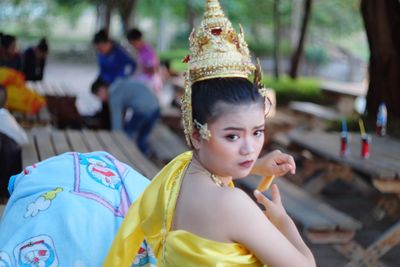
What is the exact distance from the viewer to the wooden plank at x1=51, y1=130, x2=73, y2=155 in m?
4.18

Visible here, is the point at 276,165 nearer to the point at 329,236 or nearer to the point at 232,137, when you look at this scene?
the point at 232,137

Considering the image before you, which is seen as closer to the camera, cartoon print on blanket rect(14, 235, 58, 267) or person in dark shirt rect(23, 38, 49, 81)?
cartoon print on blanket rect(14, 235, 58, 267)

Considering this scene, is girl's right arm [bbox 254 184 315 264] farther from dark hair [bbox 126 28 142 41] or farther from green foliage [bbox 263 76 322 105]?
green foliage [bbox 263 76 322 105]

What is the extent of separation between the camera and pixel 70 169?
2.66 meters

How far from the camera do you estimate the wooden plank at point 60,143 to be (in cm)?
418

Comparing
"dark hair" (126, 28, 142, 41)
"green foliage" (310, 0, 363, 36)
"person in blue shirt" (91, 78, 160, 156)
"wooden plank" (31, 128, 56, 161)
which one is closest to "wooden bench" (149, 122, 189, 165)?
"person in blue shirt" (91, 78, 160, 156)

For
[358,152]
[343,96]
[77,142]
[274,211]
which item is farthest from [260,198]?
[343,96]

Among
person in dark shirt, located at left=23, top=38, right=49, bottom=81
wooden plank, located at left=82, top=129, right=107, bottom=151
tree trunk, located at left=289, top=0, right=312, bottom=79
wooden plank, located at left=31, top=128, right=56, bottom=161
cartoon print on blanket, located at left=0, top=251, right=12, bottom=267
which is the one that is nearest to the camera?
cartoon print on blanket, located at left=0, top=251, right=12, bottom=267

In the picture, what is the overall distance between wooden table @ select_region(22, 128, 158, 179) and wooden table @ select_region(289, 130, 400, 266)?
4.54 ft

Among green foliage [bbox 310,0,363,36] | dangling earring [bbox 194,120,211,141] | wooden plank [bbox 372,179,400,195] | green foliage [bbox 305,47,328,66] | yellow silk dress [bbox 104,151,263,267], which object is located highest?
dangling earring [bbox 194,120,211,141]

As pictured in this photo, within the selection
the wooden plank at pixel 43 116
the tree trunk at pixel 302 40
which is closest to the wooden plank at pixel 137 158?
the wooden plank at pixel 43 116

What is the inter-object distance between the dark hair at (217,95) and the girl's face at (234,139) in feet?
0.05

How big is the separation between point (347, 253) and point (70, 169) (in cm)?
209

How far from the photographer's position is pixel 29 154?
3.92m
